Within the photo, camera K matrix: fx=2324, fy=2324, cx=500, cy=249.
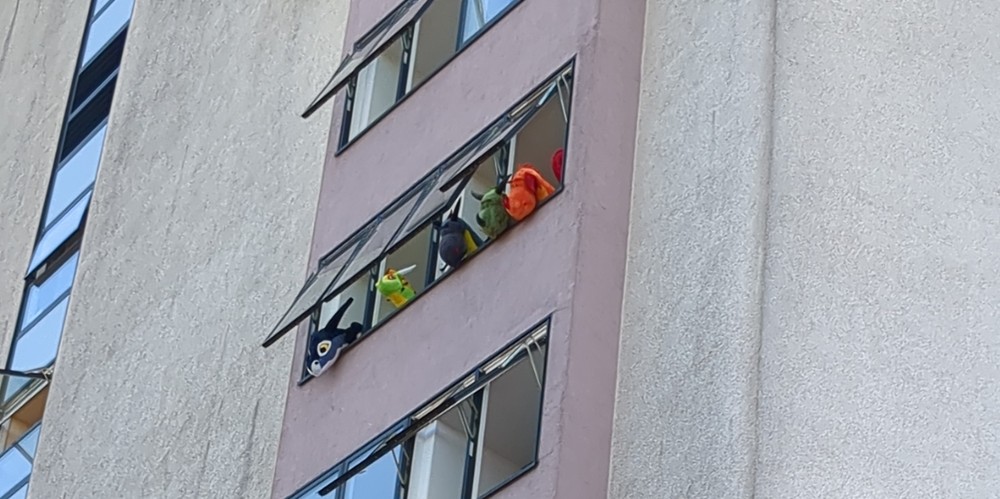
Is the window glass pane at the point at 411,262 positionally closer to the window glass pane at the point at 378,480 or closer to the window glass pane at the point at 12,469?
the window glass pane at the point at 378,480

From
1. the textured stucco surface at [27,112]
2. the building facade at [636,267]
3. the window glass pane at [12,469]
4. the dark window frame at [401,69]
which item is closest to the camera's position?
the building facade at [636,267]

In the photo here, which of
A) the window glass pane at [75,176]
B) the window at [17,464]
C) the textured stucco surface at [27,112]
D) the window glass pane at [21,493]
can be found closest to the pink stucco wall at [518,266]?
the window glass pane at [21,493]

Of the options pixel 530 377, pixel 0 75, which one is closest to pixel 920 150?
pixel 530 377

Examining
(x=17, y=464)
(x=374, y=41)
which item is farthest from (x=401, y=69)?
(x=17, y=464)

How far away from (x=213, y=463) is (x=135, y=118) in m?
5.40

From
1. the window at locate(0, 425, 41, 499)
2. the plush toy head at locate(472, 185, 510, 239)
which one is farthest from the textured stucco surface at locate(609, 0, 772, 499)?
the window at locate(0, 425, 41, 499)

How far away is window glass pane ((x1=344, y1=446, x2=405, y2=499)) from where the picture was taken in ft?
55.4

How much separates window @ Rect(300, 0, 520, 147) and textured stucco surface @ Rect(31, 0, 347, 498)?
6.94 feet

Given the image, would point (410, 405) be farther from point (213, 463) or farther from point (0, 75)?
point (0, 75)

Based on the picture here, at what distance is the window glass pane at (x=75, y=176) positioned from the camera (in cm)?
2628

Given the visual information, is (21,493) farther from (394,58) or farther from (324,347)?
(394,58)

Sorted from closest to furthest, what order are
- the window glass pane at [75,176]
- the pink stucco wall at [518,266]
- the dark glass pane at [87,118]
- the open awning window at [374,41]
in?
the pink stucco wall at [518,266] → the open awning window at [374,41] → the window glass pane at [75,176] → the dark glass pane at [87,118]

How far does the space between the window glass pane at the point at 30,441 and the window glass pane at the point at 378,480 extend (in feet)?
27.3

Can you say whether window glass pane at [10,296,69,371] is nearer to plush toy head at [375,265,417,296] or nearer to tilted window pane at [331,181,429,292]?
tilted window pane at [331,181,429,292]
